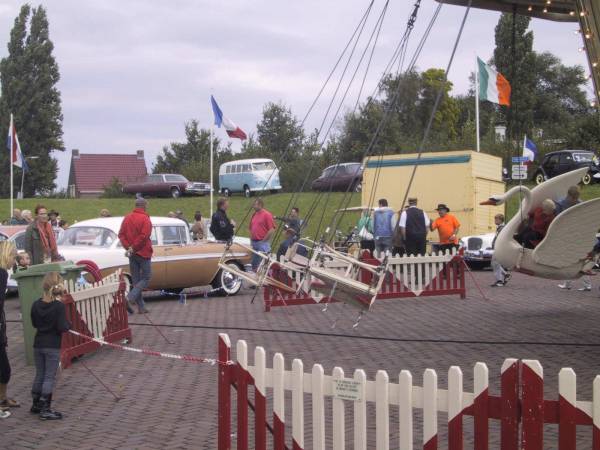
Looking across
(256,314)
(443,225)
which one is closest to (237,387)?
(256,314)

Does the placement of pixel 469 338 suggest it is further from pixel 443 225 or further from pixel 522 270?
pixel 443 225

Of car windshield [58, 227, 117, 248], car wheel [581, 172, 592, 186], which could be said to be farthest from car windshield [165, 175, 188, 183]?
car windshield [58, 227, 117, 248]

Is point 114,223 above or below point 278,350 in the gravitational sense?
above

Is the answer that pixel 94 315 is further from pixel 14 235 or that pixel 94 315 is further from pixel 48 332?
pixel 14 235

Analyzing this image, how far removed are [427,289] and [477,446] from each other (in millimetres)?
12356

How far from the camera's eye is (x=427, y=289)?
1716 centimetres

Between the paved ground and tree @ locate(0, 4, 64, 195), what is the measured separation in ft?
154

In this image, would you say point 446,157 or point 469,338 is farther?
point 446,157

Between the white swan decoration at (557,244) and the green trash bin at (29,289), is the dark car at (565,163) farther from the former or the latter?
the green trash bin at (29,289)

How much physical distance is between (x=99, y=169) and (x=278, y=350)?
238ft

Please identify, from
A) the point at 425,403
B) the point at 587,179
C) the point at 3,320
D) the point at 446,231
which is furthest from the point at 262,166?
the point at 425,403

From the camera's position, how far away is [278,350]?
11414 mm

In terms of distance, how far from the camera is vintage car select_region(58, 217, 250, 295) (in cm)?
1678

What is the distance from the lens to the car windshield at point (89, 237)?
17156mm
